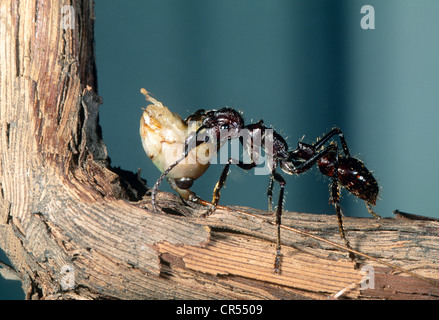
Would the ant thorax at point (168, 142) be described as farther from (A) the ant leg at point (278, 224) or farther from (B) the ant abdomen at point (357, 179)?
(B) the ant abdomen at point (357, 179)

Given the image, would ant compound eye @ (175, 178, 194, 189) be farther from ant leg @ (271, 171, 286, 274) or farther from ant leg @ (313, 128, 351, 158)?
ant leg @ (313, 128, 351, 158)

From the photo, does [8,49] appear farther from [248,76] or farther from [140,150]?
[248,76]

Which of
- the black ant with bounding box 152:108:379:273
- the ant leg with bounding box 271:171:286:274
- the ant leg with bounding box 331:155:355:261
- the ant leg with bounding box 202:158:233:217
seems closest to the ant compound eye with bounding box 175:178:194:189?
the black ant with bounding box 152:108:379:273

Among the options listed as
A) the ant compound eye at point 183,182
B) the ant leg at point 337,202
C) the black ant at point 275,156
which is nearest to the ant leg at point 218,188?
the black ant at point 275,156

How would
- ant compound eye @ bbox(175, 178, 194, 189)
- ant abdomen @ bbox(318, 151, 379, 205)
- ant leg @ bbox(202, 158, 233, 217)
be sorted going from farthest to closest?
ant abdomen @ bbox(318, 151, 379, 205), ant compound eye @ bbox(175, 178, 194, 189), ant leg @ bbox(202, 158, 233, 217)

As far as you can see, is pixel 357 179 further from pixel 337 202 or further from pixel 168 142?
pixel 168 142

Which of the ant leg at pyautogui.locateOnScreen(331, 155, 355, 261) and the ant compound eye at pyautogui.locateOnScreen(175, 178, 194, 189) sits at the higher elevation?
the ant compound eye at pyautogui.locateOnScreen(175, 178, 194, 189)
